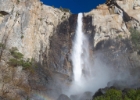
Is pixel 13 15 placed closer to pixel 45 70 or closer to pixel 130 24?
pixel 45 70

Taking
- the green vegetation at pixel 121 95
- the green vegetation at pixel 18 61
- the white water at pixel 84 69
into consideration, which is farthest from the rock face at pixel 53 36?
the green vegetation at pixel 121 95

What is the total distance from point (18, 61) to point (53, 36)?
9.60 meters

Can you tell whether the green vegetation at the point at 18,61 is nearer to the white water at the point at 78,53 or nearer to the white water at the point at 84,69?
the white water at the point at 84,69

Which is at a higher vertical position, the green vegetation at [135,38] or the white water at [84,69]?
the green vegetation at [135,38]

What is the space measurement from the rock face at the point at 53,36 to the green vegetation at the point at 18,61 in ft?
1.70

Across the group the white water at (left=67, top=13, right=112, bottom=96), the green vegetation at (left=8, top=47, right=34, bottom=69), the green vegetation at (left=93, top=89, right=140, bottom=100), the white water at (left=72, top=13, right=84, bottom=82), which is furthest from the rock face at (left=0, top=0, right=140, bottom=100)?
the green vegetation at (left=93, top=89, right=140, bottom=100)

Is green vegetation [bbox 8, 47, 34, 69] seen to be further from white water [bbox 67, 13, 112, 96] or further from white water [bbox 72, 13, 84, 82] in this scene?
white water [bbox 72, 13, 84, 82]

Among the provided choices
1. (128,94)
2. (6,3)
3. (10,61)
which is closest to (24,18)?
(6,3)

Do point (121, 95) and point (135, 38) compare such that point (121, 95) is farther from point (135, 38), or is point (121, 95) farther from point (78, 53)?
point (135, 38)

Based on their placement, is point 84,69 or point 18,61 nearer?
point 18,61

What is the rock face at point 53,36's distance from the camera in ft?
93.1

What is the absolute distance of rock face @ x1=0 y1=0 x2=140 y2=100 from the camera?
28386mm

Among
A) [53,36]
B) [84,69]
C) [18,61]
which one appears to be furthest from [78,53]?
[18,61]

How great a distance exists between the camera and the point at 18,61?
28.5m
